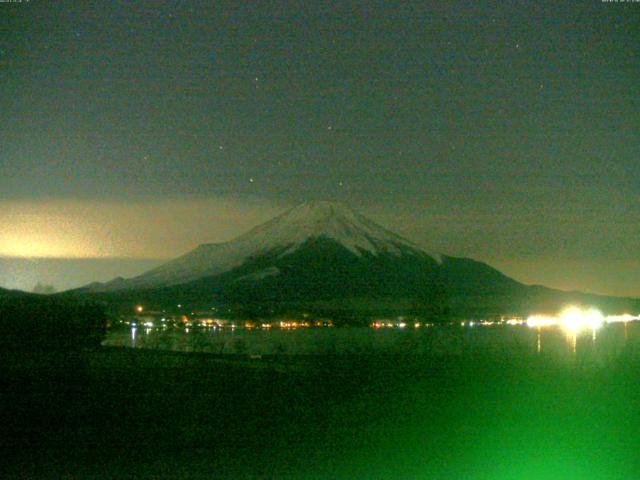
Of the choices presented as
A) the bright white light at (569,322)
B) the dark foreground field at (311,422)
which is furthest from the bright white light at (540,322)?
the dark foreground field at (311,422)

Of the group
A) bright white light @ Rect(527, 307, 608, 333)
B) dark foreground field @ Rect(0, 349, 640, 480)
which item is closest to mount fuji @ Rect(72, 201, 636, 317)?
bright white light @ Rect(527, 307, 608, 333)

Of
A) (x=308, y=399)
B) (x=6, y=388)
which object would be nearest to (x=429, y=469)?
(x=308, y=399)

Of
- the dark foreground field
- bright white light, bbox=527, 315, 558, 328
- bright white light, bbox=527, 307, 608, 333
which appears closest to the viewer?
the dark foreground field

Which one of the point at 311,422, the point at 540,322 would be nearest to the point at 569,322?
the point at 540,322

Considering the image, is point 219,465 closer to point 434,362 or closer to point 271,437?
point 271,437

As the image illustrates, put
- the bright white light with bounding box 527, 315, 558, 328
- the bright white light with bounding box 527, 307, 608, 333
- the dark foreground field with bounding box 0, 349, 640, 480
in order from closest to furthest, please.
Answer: the dark foreground field with bounding box 0, 349, 640, 480, the bright white light with bounding box 527, 307, 608, 333, the bright white light with bounding box 527, 315, 558, 328

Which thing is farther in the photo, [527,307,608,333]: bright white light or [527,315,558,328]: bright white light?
[527,315,558,328]: bright white light

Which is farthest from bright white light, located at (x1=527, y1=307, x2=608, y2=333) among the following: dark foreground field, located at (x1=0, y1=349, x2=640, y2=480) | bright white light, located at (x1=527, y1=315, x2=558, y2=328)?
dark foreground field, located at (x1=0, y1=349, x2=640, y2=480)

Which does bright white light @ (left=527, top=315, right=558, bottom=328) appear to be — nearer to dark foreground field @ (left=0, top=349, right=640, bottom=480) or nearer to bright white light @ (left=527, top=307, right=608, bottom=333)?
bright white light @ (left=527, top=307, right=608, bottom=333)
